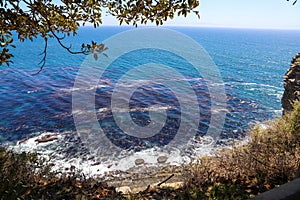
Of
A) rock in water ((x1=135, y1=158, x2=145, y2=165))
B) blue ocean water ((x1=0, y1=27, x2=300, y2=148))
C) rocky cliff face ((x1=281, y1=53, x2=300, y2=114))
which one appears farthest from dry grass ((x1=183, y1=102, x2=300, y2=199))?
blue ocean water ((x1=0, y1=27, x2=300, y2=148))

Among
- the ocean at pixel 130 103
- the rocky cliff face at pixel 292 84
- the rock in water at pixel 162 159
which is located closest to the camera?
the rock in water at pixel 162 159

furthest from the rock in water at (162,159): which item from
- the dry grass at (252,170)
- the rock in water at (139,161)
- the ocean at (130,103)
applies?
the dry grass at (252,170)

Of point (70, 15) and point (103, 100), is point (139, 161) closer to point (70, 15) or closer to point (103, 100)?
point (70, 15)

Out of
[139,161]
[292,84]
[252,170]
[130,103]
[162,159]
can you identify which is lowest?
[130,103]

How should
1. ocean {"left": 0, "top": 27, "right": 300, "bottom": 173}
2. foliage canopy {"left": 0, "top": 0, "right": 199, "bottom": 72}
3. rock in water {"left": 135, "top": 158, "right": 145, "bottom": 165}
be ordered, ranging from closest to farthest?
foliage canopy {"left": 0, "top": 0, "right": 199, "bottom": 72} → rock in water {"left": 135, "top": 158, "right": 145, "bottom": 165} → ocean {"left": 0, "top": 27, "right": 300, "bottom": 173}

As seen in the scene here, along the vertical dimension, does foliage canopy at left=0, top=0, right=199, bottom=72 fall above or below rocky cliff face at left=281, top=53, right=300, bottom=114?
above

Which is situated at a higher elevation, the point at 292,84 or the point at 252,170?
the point at 292,84

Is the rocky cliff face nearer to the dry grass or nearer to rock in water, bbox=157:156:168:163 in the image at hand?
rock in water, bbox=157:156:168:163

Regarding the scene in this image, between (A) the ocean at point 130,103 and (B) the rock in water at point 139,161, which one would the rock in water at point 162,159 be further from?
(A) the ocean at point 130,103

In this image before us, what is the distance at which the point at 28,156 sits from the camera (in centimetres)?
713

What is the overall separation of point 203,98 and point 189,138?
42.1 ft

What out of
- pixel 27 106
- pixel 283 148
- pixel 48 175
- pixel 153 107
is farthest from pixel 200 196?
pixel 27 106

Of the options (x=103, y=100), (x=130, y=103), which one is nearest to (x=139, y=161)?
(x=130, y=103)

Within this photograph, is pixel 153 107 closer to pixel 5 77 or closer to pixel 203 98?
pixel 203 98
